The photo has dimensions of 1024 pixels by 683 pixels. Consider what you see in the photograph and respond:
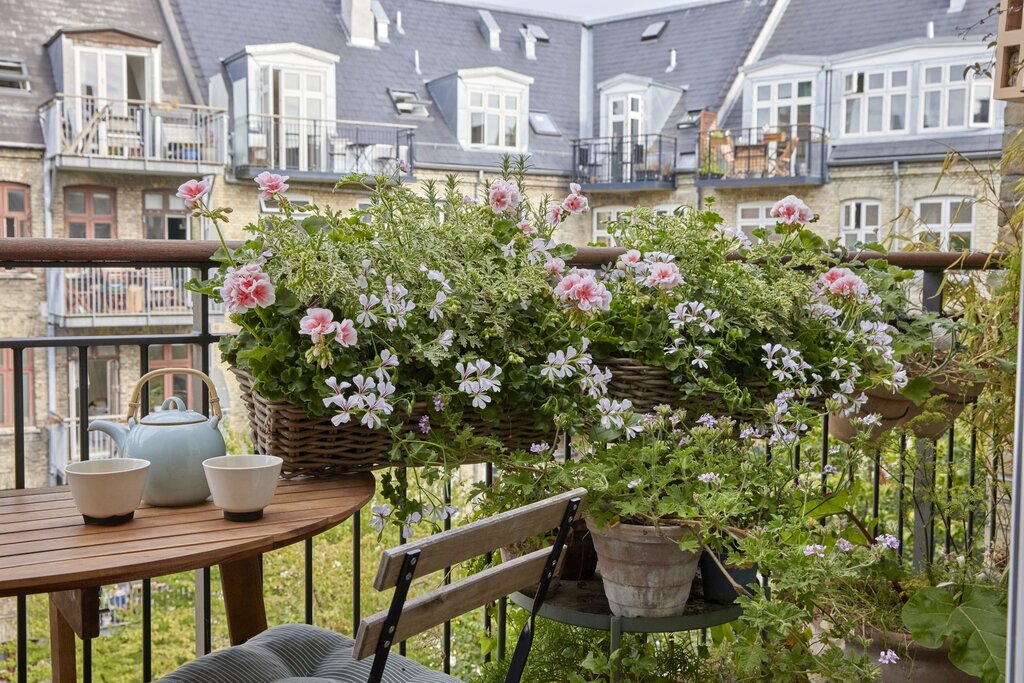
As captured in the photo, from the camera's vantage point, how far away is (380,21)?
14.8 meters

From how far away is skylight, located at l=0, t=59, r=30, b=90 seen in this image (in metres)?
12.4

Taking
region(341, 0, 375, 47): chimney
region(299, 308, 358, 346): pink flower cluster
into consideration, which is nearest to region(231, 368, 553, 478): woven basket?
region(299, 308, 358, 346): pink flower cluster

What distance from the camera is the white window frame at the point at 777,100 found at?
14.6 metres

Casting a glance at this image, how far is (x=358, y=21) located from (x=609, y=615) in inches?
561

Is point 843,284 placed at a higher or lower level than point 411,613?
higher

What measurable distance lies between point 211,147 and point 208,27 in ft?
5.87

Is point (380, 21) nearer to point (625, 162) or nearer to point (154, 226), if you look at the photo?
point (625, 162)

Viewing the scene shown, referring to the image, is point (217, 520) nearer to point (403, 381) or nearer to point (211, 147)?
point (403, 381)

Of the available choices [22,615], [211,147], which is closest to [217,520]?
[22,615]

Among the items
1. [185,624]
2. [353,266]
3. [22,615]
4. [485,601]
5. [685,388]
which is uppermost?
[353,266]

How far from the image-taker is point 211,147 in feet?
43.0

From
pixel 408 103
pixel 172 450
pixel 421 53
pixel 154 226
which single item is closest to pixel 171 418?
pixel 172 450

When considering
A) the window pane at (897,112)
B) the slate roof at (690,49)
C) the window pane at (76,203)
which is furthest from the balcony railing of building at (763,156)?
the window pane at (76,203)

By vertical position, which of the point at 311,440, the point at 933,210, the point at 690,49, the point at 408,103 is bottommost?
the point at 311,440
